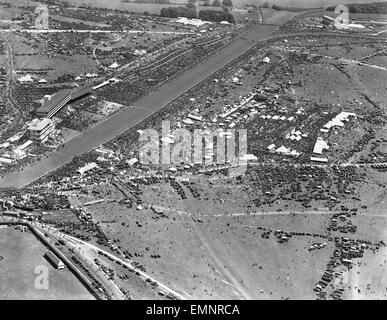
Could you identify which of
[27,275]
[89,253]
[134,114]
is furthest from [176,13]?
[27,275]

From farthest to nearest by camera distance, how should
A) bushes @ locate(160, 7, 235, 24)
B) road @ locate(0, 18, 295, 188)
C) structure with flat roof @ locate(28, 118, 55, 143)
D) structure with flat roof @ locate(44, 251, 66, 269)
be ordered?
bushes @ locate(160, 7, 235, 24)
structure with flat roof @ locate(28, 118, 55, 143)
road @ locate(0, 18, 295, 188)
structure with flat roof @ locate(44, 251, 66, 269)

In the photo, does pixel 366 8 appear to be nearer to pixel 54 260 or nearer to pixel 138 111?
pixel 138 111

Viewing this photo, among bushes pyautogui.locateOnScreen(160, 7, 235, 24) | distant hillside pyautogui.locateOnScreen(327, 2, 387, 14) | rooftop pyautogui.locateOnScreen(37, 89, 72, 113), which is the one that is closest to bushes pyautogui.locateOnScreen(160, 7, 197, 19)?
bushes pyautogui.locateOnScreen(160, 7, 235, 24)

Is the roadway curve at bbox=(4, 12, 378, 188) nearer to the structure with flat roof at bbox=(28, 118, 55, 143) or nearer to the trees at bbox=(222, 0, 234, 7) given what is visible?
the structure with flat roof at bbox=(28, 118, 55, 143)

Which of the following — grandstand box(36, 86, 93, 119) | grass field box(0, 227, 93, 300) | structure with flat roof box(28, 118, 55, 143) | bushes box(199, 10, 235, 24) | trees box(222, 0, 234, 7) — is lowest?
grass field box(0, 227, 93, 300)

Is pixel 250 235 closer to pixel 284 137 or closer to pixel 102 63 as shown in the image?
pixel 284 137

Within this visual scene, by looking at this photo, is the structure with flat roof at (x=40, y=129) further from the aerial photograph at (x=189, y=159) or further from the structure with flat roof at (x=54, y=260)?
the structure with flat roof at (x=54, y=260)
